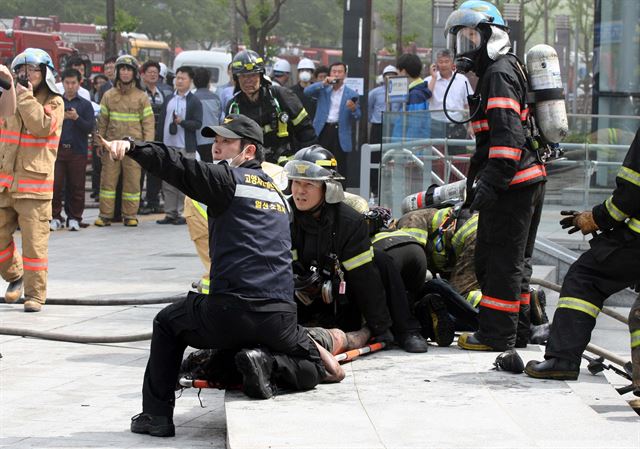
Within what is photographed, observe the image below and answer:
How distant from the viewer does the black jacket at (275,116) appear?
33.9 ft

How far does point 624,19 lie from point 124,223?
23.4 ft

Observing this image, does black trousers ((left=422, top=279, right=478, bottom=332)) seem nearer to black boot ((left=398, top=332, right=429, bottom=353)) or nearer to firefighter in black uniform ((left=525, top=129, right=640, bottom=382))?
black boot ((left=398, top=332, right=429, bottom=353))

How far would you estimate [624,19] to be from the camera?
1642cm

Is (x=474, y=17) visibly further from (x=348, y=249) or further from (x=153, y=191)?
(x=153, y=191)

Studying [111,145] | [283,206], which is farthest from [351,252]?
[111,145]

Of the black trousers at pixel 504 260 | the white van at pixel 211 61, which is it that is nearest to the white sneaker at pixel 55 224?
the black trousers at pixel 504 260

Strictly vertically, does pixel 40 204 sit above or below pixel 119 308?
above

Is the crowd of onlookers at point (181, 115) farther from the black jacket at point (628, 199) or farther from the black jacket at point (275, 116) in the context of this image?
the black jacket at point (628, 199)

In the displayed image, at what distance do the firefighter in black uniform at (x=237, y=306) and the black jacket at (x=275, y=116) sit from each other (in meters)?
4.01

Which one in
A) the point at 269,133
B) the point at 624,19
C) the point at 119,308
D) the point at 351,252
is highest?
the point at 624,19

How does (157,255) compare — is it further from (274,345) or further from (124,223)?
(274,345)

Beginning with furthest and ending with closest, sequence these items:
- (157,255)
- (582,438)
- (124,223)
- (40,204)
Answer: (124,223) → (157,255) → (40,204) → (582,438)

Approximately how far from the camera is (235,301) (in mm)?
6066

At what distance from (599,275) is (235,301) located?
2.14m
